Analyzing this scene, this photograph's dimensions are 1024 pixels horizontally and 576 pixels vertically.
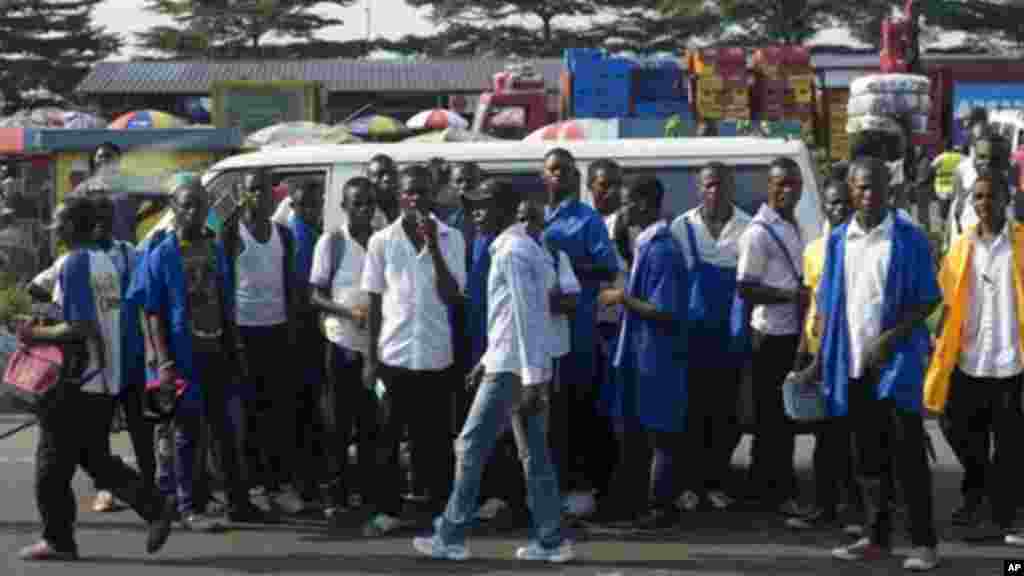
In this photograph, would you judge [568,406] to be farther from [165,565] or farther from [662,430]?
[165,565]

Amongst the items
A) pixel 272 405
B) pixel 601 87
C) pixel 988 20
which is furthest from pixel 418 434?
pixel 988 20

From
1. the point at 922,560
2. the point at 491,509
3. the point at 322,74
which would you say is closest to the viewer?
the point at 922,560

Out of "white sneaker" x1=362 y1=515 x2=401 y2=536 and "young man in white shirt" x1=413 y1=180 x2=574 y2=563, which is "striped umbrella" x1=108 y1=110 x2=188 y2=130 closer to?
"white sneaker" x1=362 y1=515 x2=401 y2=536

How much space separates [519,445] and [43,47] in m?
45.2

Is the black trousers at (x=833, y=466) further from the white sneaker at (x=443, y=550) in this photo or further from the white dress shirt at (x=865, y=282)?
the white sneaker at (x=443, y=550)

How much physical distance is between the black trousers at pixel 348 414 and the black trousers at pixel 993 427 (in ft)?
9.23

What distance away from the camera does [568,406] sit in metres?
9.14

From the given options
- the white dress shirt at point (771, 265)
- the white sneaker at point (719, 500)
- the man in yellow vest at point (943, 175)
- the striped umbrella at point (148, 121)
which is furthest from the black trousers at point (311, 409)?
the striped umbrella at point (148, 121)

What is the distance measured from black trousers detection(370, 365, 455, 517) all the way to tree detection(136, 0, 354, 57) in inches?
1721

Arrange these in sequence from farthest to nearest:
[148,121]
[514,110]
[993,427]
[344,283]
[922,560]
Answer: [148,121] → [514,110] → [344,283] → [993,427] → [922,560]

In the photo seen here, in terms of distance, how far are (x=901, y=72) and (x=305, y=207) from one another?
17676 millimetres

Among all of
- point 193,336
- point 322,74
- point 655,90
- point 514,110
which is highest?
point 322,74

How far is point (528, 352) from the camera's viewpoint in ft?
25.8

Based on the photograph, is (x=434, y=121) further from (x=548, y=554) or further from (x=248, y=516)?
(x=548, y=554)
